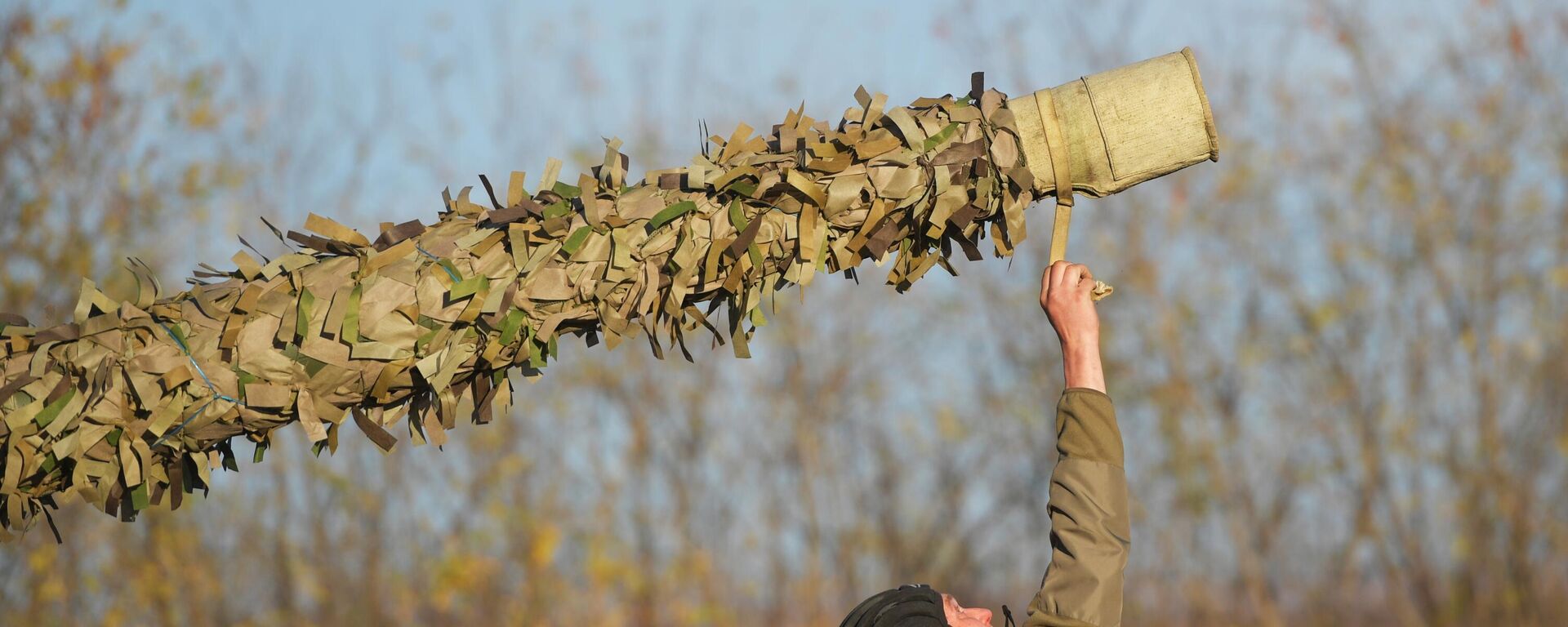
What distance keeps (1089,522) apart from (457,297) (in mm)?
1220

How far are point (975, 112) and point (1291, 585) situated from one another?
11540 millimetres

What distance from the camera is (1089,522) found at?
2518 millimetres

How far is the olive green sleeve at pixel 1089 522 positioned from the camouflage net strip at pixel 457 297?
44 cm

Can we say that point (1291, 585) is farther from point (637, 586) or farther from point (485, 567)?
point (485, 567)

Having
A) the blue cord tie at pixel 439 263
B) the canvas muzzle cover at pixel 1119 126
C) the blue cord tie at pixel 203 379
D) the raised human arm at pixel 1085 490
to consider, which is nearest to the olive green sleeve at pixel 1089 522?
the raised human arm at pixel 1085 490

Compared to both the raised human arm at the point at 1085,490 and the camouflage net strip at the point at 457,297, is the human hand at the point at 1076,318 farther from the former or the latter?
the camouflage net strip at the point at 457,297

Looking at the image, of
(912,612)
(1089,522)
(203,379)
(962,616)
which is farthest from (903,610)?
(203,379)

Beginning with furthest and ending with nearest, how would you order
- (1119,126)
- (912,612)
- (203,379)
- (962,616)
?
(962,616)
(912,612)
(1119,126)
(203,379)

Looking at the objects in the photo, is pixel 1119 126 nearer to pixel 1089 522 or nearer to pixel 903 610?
pixel 1089 522

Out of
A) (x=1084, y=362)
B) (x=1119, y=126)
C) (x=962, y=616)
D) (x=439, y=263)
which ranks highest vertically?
(x=1119, y=126)

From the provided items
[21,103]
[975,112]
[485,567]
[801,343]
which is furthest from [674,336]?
[801,343]

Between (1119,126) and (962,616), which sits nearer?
(1119,126)

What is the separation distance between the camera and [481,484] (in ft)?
40.3

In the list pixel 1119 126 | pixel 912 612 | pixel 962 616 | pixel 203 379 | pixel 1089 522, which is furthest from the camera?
pixel 962 616
